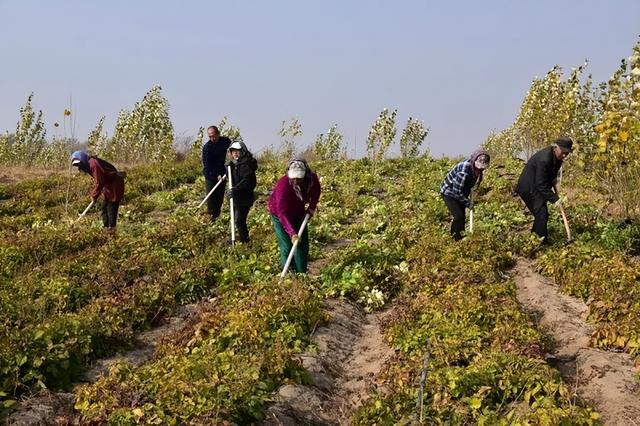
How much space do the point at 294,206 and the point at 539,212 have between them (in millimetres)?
3625

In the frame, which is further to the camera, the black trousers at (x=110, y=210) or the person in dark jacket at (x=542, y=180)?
the black trousers at (x=110, y=210)

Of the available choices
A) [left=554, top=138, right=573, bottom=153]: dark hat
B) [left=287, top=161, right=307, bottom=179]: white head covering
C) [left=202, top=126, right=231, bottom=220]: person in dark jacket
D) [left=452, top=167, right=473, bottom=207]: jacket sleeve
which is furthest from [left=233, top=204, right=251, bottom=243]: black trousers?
[left=554, top=138, right=573, bottom=153]: dark hat

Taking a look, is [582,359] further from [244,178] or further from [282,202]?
[244,178]

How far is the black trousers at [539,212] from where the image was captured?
923 cm

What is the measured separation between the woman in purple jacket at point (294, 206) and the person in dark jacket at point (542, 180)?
3158 millimetres

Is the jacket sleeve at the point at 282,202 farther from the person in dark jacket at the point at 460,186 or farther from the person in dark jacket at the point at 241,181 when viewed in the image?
the person in dark jacket at the point at 460,186

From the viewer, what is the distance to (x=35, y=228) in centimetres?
1148

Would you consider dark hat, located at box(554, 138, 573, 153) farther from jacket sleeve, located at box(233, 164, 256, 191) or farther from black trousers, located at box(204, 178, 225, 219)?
black trousers, located at box(204, 178, 225, 219)

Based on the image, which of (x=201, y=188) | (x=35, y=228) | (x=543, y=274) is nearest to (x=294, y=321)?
(x=543, y=274)

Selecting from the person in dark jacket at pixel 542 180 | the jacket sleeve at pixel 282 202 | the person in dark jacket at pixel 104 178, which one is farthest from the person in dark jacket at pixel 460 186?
the person in dark jacket at pixel 104 178

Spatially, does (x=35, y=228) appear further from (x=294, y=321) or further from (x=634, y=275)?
(x=634, y=275)

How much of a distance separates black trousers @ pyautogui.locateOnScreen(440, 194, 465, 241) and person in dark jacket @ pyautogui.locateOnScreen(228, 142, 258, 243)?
290 cm

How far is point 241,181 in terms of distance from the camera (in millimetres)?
9984

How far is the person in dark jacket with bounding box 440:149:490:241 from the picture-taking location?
9266 mm
